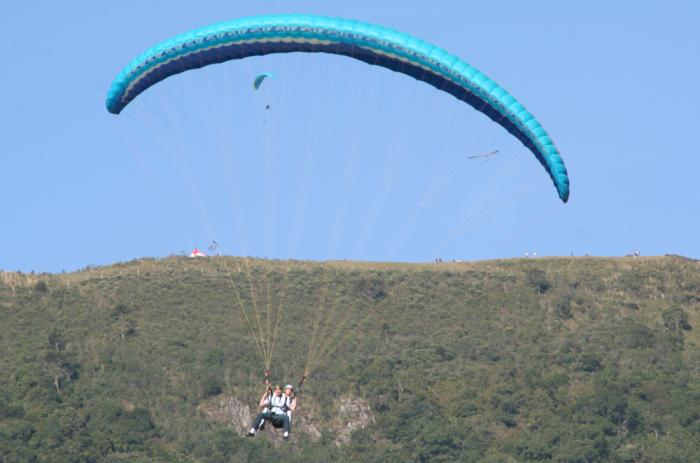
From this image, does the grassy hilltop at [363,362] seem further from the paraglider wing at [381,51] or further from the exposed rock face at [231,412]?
the paraglider wing at [381,51]

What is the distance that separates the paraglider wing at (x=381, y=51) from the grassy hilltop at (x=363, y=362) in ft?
111

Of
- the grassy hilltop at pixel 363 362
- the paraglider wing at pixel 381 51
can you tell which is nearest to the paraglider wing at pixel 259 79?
the paraglider wing at pixel 381 51

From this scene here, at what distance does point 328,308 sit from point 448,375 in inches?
310

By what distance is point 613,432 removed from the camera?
80875mm

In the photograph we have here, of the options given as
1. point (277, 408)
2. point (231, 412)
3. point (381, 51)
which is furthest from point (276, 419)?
point (231, 412)

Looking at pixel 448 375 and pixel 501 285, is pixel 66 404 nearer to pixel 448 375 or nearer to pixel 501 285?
pixel 448 375

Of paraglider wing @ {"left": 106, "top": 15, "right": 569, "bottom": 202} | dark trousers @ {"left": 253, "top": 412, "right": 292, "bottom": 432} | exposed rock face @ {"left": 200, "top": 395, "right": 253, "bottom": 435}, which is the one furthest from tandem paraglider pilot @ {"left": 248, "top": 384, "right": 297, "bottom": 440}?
exposed rock face @ {"left": 200, "top": 395, "right": 253, "bottom": 435}

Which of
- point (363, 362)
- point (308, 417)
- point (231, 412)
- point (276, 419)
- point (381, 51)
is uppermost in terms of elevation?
point (381, 51)

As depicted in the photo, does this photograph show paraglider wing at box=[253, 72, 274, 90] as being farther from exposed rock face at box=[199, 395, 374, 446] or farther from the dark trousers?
exposed rock face at box=[199, 395, 374, 446]

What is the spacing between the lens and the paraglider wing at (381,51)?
40312 millimetres

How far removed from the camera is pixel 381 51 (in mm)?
40469

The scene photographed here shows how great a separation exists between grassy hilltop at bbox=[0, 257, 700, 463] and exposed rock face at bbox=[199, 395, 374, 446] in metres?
0.10

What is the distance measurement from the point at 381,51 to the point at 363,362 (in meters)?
45.7

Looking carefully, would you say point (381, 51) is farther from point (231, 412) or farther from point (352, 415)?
point (352, 415)
